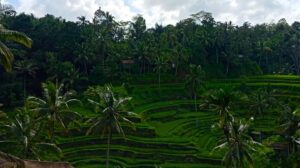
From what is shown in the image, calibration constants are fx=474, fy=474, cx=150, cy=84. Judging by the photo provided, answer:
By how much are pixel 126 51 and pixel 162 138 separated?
103 feet

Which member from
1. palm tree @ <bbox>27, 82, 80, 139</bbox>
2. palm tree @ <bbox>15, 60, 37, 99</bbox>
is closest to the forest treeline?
palm tree @ <bbox>15, 60, 37, 99</bbox>

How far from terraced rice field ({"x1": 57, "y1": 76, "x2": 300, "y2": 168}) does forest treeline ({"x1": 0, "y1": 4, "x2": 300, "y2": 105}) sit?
859cm

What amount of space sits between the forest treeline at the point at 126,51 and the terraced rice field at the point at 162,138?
8.59 metres

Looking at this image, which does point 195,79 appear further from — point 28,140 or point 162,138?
point 28,140

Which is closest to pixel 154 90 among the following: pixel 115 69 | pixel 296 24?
pixel 115 69

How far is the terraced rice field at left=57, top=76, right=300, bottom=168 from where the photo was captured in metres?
51.7

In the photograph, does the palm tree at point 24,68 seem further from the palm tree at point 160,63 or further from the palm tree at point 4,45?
the palm tree at point 4,45

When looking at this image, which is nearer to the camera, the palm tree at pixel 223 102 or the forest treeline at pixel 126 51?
the palm tree at pixel 223 102

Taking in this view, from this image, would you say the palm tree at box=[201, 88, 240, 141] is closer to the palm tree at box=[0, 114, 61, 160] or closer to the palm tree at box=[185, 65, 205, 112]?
the palm tree at box=[0, 114, 61, 160]

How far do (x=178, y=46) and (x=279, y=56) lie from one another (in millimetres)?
28691

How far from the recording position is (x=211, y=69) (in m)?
90.5

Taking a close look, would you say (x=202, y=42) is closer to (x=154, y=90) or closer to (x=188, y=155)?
(x=154, y=90)

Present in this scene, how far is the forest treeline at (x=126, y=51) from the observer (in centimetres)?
7794

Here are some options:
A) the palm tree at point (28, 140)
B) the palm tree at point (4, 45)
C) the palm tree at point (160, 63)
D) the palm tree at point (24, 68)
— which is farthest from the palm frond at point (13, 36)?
the palm tree at point (160, 63)
